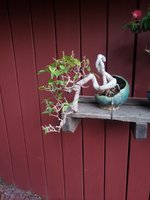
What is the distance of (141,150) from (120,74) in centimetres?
43

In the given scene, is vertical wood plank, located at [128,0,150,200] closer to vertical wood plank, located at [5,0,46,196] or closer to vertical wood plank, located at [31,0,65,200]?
vertical wood plank, located at [31,0,65,200]

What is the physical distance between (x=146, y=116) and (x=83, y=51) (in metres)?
0.43

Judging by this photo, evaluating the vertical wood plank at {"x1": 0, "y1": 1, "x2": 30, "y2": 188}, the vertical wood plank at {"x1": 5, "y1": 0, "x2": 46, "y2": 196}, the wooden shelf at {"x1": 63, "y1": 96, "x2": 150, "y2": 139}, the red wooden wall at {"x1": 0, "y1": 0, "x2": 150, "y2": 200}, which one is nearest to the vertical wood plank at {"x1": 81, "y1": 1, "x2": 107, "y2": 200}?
the red wooden wall at {"x1": 0, "y1": 0, "x2": 150, "y2": 200}

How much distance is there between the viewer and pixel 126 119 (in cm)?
91

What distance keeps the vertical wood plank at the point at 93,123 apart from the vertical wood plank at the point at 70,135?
0.03 meters

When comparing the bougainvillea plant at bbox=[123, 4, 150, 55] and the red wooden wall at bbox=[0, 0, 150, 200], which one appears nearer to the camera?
the bougainvillea plant at bbox=[123, 4, 150, 55]

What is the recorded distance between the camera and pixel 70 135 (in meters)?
1.31

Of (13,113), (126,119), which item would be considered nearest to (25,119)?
(13,113)

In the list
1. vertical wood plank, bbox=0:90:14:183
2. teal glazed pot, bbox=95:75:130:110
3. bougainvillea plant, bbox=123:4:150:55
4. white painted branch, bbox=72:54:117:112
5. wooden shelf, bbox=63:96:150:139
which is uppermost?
bougainvillea plant, bbox=123:4:150:55

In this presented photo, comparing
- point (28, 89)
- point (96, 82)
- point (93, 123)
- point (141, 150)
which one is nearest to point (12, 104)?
point (28, 89)

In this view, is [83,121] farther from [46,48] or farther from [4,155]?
[4,155]

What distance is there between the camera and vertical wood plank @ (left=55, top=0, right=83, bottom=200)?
1.07 m

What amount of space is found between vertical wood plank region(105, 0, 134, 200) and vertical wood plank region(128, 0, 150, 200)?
0.03 metres

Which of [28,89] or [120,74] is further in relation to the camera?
[28,89]
